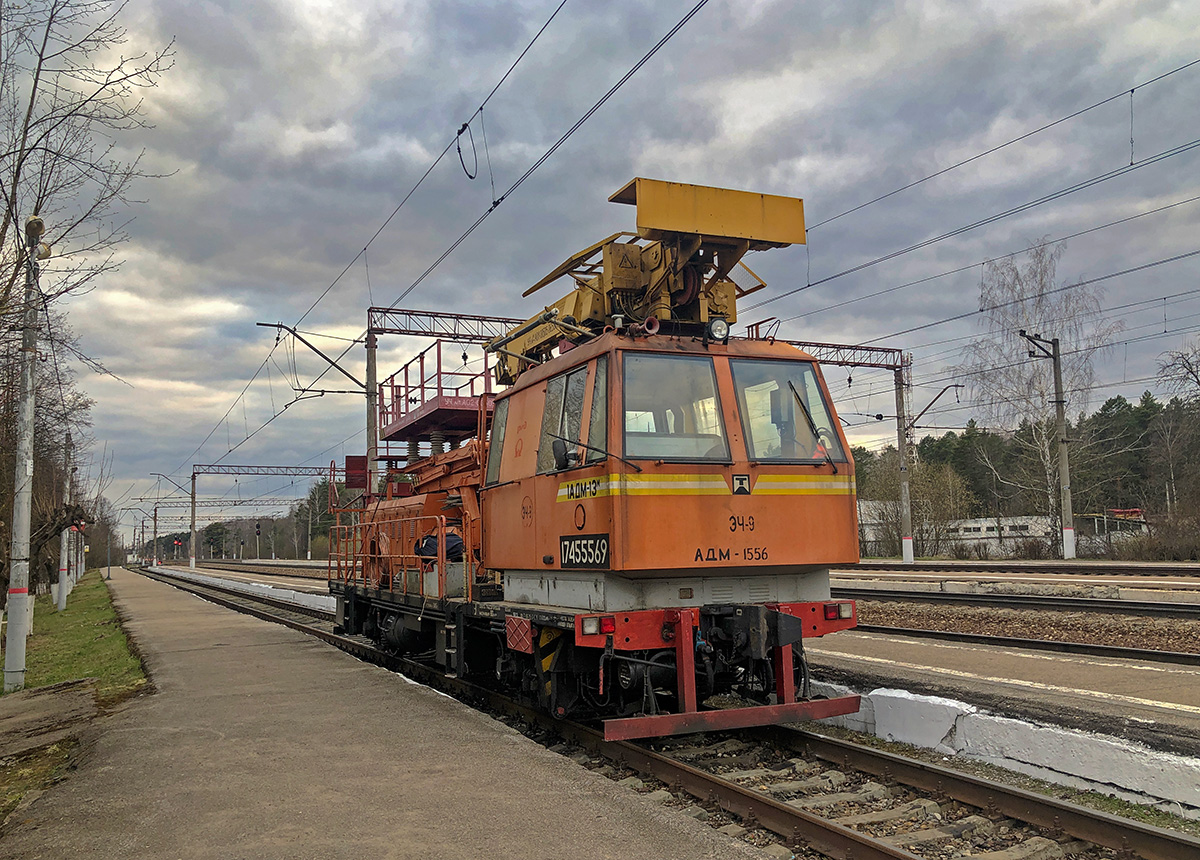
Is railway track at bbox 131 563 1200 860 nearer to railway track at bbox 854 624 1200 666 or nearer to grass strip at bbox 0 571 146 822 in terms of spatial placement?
grass strip at bbox 0 571 146 822

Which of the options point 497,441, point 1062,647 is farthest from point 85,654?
point 1062,647

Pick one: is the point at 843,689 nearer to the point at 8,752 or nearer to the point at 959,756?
the point at 959,756

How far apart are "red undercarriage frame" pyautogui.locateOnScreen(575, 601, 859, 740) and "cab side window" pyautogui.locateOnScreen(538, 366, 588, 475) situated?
1572 mm

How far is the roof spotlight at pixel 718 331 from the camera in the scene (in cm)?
716

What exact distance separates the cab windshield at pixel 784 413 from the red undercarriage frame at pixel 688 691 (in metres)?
1.24

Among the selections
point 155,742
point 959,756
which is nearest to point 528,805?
point 959,756

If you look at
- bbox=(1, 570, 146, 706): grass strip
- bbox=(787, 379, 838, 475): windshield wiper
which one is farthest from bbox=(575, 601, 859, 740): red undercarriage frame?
bbox=(1, 570, 146, 706): grass strip

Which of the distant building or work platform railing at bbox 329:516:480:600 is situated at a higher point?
work platform railing at bbox 329:516:480:600

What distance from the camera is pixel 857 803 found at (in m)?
5.32

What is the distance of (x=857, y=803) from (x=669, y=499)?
236cm

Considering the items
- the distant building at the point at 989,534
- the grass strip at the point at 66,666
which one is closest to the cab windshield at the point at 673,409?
the grass strip at the point at 66,666

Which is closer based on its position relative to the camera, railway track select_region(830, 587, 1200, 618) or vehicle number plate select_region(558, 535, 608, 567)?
vehicle number plate select_region(558, 535, 608, 567)

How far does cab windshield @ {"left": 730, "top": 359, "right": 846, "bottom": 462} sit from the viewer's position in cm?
703

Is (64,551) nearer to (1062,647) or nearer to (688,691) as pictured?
(688,691)
